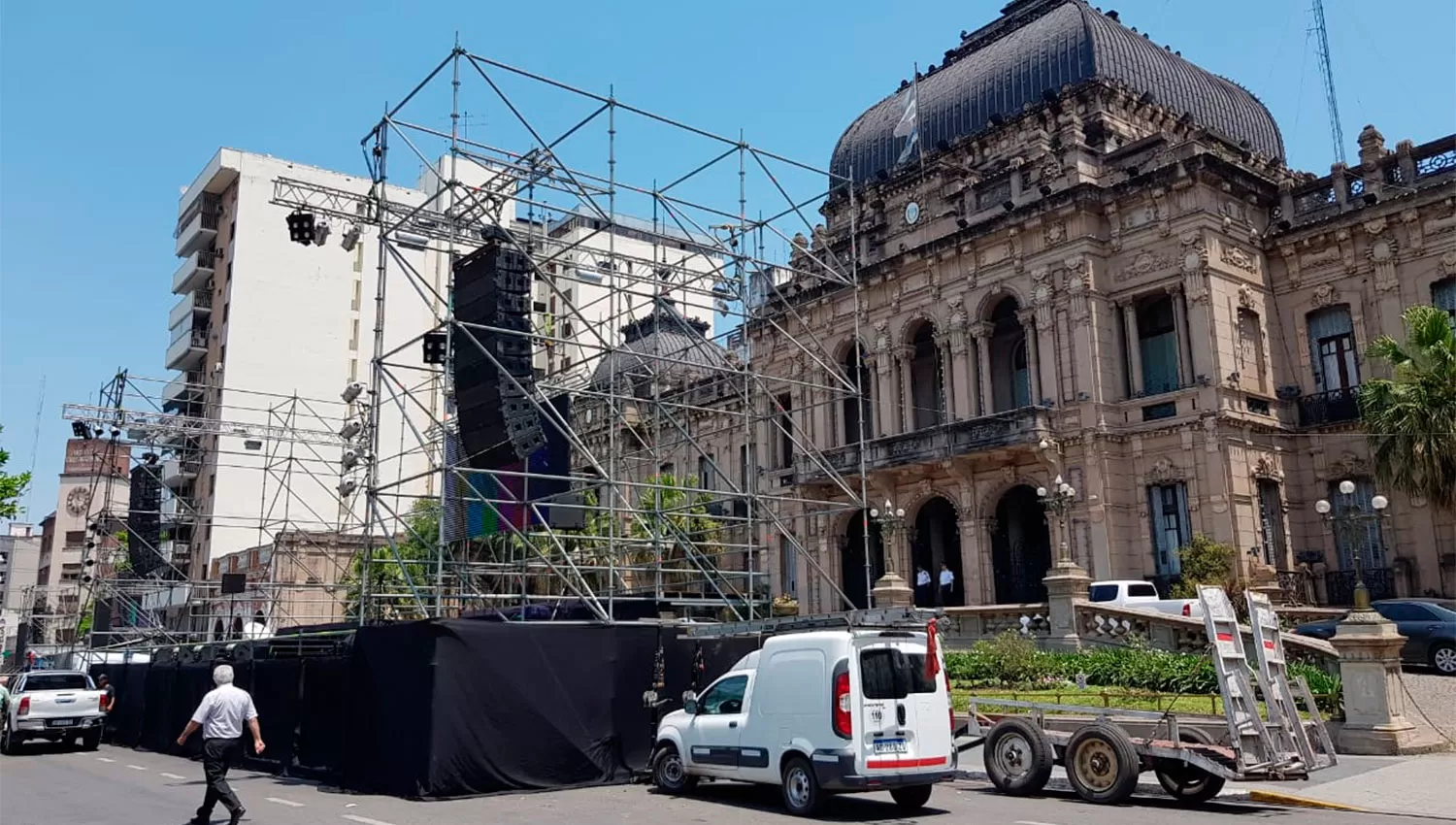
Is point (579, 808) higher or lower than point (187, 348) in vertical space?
lower

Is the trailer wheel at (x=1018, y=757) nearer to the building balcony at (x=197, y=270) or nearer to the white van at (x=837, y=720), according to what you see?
the white van at (x=837, y=720)

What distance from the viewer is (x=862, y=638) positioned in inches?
518

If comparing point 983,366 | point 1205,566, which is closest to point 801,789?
point 1205,566

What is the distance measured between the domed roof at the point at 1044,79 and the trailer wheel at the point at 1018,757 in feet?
94.9

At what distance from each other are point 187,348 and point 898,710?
66269 millimetres

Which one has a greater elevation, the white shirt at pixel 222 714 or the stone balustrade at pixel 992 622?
the stone balustrade at pixel 992 622

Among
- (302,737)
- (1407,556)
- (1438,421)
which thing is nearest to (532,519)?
(302,737)

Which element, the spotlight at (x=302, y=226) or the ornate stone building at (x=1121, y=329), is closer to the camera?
the spotlight at (x=302, y=226)

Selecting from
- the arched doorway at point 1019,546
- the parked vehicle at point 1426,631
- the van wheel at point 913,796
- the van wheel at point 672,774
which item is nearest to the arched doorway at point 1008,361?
the arched doorway at point 1019,546

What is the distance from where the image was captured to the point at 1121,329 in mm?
Result: 34438

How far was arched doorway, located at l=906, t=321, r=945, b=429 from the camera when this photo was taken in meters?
39.8

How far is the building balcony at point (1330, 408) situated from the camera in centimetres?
3259

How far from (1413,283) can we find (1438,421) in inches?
309

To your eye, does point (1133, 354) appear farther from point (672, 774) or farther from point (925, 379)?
point (672, 774)
